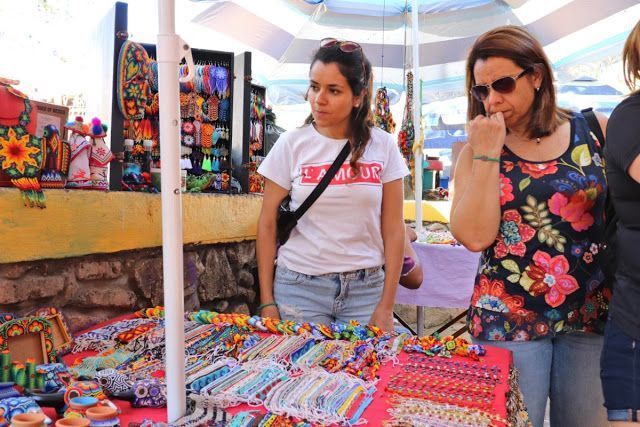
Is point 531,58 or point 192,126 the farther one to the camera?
point 192,126

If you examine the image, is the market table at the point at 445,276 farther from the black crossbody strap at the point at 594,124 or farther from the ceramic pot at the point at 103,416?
the ceramic pot at the point at 103,416

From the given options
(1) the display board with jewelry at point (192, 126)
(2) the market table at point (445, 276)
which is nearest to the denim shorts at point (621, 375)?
(1) the display board with jewelry at point (192, 126)

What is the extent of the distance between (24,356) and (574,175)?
1460mm

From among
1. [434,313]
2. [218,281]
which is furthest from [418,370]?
[434,313]

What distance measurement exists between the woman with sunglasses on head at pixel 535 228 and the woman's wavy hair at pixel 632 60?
10.9 inches

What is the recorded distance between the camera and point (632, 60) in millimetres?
1304

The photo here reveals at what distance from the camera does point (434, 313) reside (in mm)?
6082

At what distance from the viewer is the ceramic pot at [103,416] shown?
102 centimetres

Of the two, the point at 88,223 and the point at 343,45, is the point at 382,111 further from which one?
the point at 88,223

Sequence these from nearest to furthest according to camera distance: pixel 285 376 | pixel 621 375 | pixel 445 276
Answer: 1. pixel 621 375
2. pixel 285 376
3. pixel 445 276

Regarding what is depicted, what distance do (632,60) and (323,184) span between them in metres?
1.02

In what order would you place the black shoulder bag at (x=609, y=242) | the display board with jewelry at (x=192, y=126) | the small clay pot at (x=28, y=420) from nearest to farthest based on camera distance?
the small clay pot at (x=28, y=420)
the black shoulder bag at (x=609, y=242)
the display board with jewelry at (x=192, y=126)

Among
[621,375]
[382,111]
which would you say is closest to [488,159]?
[621,375]

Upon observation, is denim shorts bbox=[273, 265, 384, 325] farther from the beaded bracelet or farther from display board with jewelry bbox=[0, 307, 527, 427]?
the beaded bracelet
